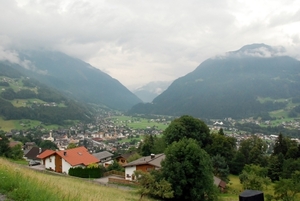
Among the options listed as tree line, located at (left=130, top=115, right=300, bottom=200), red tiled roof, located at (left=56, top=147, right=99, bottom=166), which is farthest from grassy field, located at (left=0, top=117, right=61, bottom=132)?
tree line, located at (left=130, top=115, right=300, bottom=200)

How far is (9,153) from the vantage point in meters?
43.8

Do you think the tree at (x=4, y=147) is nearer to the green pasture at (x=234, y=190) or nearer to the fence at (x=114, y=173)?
the fence at (x=114, y=173)

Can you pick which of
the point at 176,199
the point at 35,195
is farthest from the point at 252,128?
the point at 35,195

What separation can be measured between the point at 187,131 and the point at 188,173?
764 inches

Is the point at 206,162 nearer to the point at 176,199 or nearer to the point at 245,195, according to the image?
the point at 176,199

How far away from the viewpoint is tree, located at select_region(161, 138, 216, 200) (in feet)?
81.0

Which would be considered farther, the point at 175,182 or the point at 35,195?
the point at 175,182

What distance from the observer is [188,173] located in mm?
25188

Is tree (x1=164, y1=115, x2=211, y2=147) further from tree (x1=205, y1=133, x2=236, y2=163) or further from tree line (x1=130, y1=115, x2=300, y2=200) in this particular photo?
tree (x1=205, y1=133, x2=236, y2=163)

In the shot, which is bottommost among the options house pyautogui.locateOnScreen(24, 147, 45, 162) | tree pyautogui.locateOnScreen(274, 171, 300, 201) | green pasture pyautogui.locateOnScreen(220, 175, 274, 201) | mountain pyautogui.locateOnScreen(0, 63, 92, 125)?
green pasture pyautogui.locateOnScreen(220, 175, 274, 201)

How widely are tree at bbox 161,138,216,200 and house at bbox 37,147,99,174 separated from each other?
18691 millimetres

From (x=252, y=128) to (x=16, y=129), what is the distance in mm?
113338

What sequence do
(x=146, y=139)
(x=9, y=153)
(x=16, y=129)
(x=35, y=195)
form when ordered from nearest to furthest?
(x=35, y=195) → (x=9, y=153) → (x=146, y=139) → (x=16, y=129)

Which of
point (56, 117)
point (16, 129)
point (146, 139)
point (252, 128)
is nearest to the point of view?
point (146, 139)
